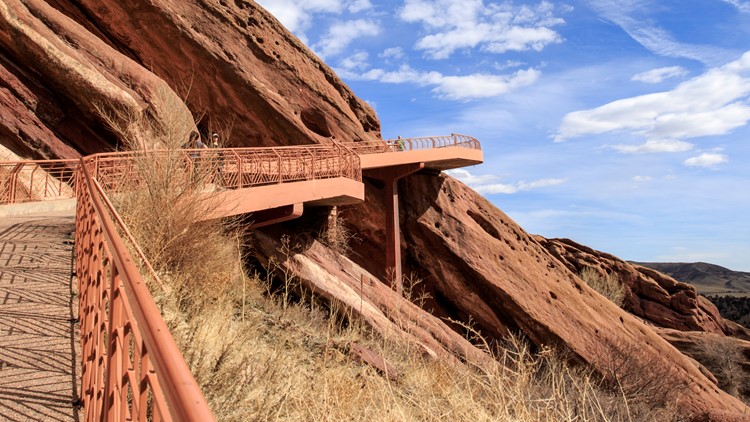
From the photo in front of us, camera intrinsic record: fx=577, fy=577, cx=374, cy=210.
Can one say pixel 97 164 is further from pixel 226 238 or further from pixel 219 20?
pixel 219 20

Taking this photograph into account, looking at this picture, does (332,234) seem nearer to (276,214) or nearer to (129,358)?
(276,214)

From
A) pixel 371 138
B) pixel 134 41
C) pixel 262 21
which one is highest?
pixel 262 21

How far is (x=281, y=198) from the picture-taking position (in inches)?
449

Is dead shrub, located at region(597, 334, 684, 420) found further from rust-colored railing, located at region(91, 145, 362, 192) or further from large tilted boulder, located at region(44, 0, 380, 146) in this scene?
large tilted boulder, located at region(44, 0, 380, 146)

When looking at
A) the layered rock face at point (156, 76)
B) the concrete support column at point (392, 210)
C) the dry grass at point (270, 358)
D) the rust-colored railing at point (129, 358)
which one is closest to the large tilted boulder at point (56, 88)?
the layered rock face at point (156, 76)

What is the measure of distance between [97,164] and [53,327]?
4345 millimetres

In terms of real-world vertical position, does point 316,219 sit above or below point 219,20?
below

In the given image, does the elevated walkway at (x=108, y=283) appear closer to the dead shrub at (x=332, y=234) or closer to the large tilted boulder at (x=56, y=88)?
the dead shrub at (x=332, y=234)

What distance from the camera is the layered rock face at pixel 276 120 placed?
1517 centimetres

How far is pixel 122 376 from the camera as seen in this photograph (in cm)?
213

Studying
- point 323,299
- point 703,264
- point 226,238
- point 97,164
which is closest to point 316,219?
point 323,299

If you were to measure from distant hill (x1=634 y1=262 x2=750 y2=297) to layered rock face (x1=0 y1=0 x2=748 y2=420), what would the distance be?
396 feet

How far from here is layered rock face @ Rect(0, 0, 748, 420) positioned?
15172 millimetres

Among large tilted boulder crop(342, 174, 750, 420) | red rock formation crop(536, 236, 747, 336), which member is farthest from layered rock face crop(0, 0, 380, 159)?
red rock formation crop(536, 236, 747, 336)
